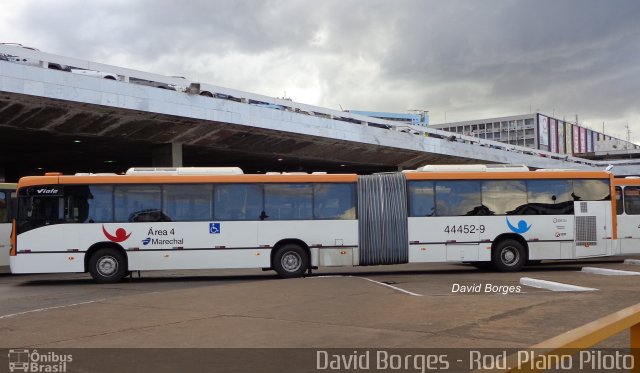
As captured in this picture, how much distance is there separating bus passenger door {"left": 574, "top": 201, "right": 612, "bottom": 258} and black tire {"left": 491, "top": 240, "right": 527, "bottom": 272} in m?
1.73

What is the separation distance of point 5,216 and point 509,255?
15960 mm

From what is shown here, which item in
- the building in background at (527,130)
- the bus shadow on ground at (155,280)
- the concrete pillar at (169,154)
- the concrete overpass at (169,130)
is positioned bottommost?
the bus shadow on ground at (155,280)

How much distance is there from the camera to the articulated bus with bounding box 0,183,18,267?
2052 cm

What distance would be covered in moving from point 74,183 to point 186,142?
14.2 meters

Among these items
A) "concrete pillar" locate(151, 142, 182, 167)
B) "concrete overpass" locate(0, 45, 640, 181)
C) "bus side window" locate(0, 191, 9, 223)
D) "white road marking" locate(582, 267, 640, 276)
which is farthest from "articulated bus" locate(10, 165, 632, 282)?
"concrete pillar" locate(151, 142, 182, 167)

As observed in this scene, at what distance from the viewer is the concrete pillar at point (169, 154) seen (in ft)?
102

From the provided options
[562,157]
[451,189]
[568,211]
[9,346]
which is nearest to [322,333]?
[9,346]

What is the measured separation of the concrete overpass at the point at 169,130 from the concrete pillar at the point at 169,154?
5 cm

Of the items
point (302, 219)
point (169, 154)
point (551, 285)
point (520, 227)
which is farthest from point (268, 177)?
point (169, 154)

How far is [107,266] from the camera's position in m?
16.9

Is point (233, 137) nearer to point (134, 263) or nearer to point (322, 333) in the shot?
point (134, 263)

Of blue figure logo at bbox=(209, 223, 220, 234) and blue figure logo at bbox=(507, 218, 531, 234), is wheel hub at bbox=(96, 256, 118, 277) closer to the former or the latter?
blue figure logo at bbox=(209, 223, 220, 234)

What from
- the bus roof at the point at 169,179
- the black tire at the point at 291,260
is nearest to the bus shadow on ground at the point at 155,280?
the black tire at the point at 291,260

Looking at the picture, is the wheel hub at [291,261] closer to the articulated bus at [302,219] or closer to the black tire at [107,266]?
the articulated bus at [302,219]
